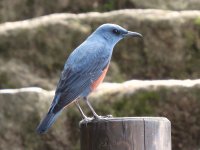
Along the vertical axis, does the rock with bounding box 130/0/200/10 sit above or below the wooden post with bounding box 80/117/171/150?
below

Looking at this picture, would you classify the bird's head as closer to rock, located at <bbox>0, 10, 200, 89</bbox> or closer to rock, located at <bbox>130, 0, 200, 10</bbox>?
rock, located at <bbox>0, 10, 200, 89</bbox>

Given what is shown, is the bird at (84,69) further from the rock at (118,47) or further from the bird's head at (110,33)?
the rock at (118,47)

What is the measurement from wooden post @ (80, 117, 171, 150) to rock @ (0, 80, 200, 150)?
4221 millimetres

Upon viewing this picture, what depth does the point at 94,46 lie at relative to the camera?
6.02 metres

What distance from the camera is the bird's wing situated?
5.66 meters

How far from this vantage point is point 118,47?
10.9 meters

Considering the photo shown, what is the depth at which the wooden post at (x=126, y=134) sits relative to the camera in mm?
4684

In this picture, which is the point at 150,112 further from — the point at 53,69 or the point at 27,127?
the point at 53,69

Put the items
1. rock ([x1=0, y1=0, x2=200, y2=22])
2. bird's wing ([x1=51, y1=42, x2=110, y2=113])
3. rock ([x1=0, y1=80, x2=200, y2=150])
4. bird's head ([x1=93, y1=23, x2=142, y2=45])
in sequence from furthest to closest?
rock ([x1=0, y1=0, x2=200, y2=22])
rock ([x1=0, y1=80, x2=200, y2=150])
bird's head ([x1=93, y1=23, x2=142, y2=45])
bird's wing ([x1=51, y1=42, x2=110, y2=113])

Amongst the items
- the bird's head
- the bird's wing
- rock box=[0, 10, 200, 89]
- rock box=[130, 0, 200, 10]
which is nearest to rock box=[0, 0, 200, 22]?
rock box=[130, 0, 200, 10]

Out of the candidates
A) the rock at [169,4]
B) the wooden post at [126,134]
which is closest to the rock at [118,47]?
the rock at [169,4]

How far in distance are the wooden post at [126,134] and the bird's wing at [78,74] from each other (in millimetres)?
841

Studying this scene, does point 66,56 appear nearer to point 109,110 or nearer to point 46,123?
point 109,110

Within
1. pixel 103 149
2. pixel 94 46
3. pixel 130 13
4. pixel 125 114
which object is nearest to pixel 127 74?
pixel 130 13
